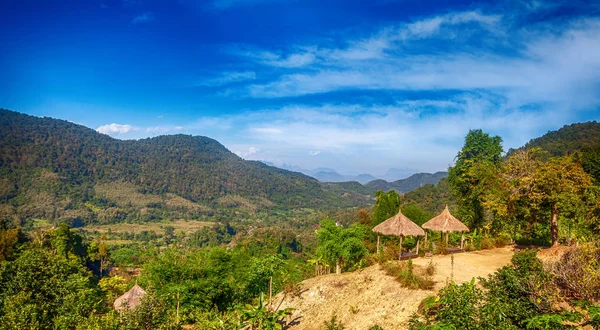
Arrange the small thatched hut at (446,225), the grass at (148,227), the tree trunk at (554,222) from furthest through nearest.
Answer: the grass at (148,227)
the small thatched hut at (446,225)
the tree trunk at (554,222)

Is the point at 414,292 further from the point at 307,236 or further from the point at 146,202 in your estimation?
the point at 146,202

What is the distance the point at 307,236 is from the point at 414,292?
78328 mm

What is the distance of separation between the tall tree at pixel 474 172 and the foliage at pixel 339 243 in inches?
301

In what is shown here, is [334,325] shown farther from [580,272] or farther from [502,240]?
[502,240]

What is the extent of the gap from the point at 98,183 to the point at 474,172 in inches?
6674

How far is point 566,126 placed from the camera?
10806 cm

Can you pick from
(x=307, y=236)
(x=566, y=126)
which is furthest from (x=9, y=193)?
(x=566, y=126)

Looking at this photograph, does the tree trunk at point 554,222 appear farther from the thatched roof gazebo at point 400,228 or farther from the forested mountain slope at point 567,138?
the forested mountain slope at point 567,138

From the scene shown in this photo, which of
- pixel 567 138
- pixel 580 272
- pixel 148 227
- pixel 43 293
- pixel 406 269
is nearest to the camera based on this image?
pixel 580 272

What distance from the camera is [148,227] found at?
104875 mm

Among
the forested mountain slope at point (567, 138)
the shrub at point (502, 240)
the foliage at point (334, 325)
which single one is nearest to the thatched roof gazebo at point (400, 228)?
the shrub at point (502, 240)

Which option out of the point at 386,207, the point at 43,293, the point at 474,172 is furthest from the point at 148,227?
the point at 474,172

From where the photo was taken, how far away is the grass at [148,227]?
96.8 metres

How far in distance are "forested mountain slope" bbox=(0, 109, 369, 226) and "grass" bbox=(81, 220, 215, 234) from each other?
9555mm
